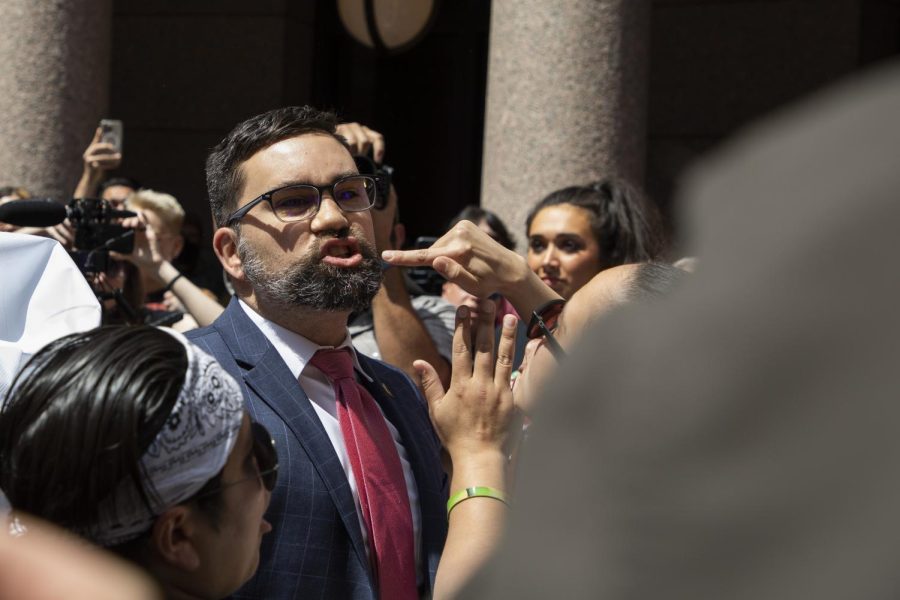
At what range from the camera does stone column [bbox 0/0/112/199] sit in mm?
7262

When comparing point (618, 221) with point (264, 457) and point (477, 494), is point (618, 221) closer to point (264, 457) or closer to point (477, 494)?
point (477, 494)

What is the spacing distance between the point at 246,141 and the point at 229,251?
0.28 metres

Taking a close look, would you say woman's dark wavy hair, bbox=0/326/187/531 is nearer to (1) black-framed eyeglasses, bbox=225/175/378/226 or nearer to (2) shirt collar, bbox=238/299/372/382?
(2) shirt collar, bbox=238/299/372/382

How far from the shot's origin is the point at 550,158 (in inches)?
270

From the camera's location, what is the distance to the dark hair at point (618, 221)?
4844 millimetres

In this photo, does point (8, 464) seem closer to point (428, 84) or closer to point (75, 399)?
point (75, 399)

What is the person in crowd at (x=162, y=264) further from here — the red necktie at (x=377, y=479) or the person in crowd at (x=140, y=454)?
the person in crowd at (x=140, y=454)

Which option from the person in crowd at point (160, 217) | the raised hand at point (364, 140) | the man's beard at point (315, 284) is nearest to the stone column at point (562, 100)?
the person in crowd at point (160, 217)

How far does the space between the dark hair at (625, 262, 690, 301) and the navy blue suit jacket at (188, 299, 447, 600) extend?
0.78 metres

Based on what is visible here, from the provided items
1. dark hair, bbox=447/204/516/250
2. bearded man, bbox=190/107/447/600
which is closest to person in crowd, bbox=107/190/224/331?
dark hair, bbox=447/204/516/250

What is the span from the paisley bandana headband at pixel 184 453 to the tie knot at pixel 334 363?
1.04 m

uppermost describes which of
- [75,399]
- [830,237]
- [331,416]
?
[830,237]

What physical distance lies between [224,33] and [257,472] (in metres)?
8.79

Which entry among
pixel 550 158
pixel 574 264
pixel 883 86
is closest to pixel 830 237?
pixel 883 86
